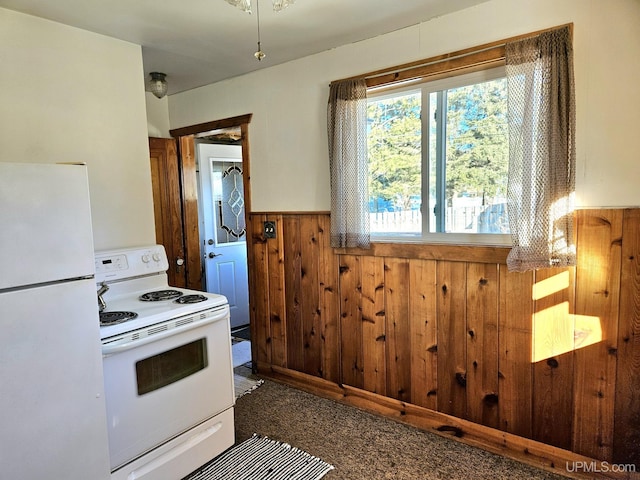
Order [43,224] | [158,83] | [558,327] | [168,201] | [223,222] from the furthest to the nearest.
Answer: [223,222], [168,201], [158,83], [558,327], [43,224]

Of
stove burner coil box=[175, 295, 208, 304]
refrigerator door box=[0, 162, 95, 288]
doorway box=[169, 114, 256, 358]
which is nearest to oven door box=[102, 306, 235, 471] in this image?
stove burner coil box=[175, 295, 208, 304]

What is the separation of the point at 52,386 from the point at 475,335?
2.02 m

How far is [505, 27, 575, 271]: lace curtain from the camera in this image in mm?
1884

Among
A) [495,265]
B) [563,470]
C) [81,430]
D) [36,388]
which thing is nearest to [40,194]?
[36,388]

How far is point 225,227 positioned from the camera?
14.5 feet

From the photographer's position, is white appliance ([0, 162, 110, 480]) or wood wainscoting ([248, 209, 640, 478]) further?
wood wainscoting ([248, 209, 640, 478])

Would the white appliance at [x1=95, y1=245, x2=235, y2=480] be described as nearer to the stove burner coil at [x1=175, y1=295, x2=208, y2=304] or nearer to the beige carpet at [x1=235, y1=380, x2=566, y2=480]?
the stove burner coil at [x1=175, y1=295, x2=208, y2=304]

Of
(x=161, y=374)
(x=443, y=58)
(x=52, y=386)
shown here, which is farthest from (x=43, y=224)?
(x=443, y=58)

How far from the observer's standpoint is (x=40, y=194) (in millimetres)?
1439

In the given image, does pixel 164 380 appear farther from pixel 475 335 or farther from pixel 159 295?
pixel 475 335

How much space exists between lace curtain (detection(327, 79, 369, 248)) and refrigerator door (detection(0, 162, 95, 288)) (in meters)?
1.45

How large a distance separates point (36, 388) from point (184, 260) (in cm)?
224

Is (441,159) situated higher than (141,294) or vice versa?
(441,159)

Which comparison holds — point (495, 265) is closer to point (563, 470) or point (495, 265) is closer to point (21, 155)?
point (563, 470)
